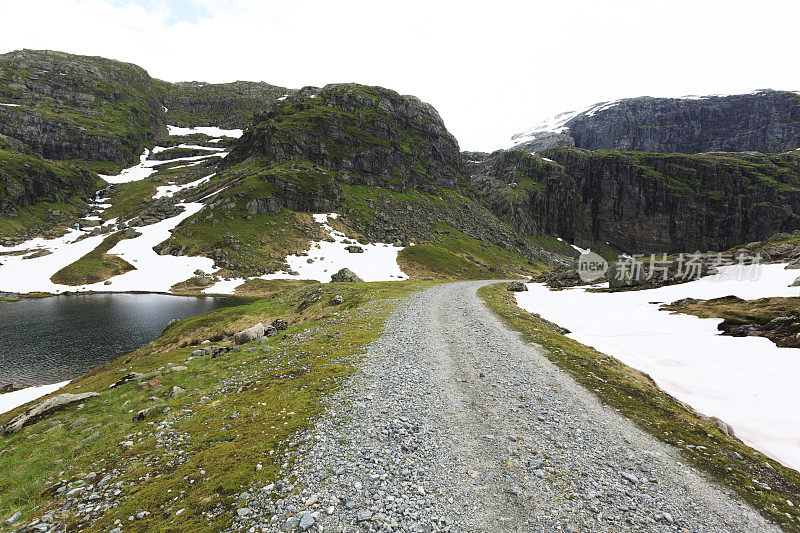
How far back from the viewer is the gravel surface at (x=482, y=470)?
7.12 meters

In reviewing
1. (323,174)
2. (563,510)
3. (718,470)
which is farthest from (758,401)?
(323,174)

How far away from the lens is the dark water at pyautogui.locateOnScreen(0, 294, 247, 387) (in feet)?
112

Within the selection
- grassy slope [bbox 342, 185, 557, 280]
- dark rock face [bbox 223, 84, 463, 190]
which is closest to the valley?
grassy slope [bbox 342, 185, 557, 280]

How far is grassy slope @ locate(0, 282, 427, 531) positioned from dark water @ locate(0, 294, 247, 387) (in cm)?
2723

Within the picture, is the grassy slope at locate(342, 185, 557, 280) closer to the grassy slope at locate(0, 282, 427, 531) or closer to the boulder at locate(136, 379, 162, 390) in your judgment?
the grassy slope at locate(0, 282, 427, 531)

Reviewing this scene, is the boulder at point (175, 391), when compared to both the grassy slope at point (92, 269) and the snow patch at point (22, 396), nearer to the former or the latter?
the snow patch at point (22, 396)

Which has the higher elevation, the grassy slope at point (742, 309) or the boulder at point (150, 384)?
the grassy slope at point (742, 309)

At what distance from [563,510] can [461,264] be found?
112544mm

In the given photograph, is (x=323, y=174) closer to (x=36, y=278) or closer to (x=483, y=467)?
(x=36, y=278)

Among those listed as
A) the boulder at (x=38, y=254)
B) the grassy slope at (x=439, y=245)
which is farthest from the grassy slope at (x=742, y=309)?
the boulder at (x=38, y=254)

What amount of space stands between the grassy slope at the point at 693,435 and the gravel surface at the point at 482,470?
644 millimetres

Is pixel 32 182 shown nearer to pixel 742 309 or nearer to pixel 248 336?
pixel 248 336

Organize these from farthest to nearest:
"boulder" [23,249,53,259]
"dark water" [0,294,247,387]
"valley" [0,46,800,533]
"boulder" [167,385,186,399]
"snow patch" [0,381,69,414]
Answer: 1. "boulder" [23,249,53,259]
2. "dark water" [0,294,247,387]
3. "snow patch" [0,381,69,414]
4. "boulder" [167,385,186,399]
5. "valley" [0,46,800,533]

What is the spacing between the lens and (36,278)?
83875 millimetres
